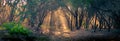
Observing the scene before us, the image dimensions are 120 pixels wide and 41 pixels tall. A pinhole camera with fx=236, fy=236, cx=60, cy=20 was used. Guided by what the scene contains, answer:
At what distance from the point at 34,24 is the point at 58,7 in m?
4.22

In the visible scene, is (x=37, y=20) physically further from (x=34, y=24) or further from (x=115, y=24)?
(x=115, y=24)

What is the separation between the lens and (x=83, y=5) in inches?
1350

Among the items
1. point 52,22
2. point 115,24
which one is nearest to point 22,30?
point 52,22

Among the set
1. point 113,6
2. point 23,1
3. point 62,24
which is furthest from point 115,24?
point 23,1

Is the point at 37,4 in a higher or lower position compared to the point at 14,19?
higher

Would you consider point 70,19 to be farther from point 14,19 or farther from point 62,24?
point 14,19

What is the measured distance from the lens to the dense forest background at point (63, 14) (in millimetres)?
33031

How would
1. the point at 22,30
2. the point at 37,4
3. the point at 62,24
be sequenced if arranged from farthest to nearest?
the point at 37,4
the point at 62,24
the point at 22,30

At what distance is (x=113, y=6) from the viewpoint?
34.5 meters

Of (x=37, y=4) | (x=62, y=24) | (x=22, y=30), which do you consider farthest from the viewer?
(x=37, y=4)

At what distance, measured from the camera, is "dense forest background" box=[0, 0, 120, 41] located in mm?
33031

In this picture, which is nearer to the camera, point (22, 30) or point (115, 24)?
point (22, 30)

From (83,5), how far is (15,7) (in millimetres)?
10030

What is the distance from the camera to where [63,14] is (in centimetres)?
3309
